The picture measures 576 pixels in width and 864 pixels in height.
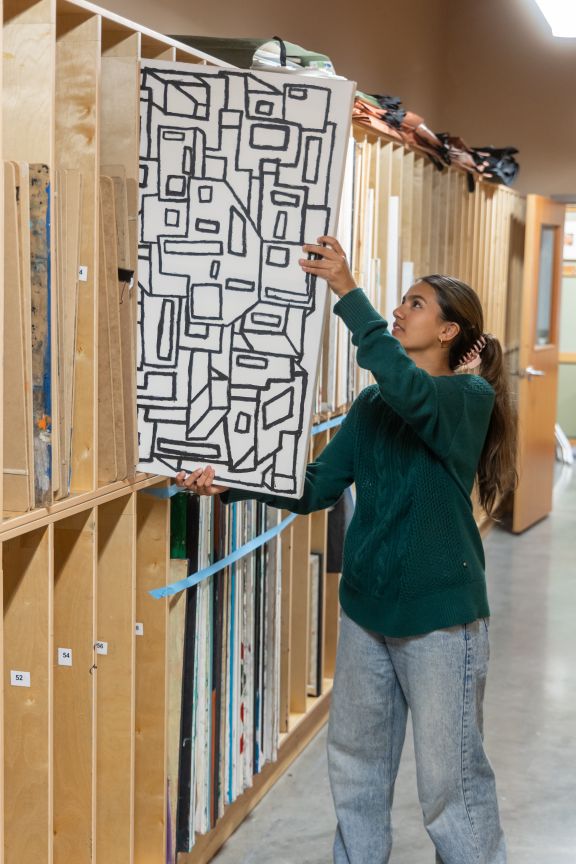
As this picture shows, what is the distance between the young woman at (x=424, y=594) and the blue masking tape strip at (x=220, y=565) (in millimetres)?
339

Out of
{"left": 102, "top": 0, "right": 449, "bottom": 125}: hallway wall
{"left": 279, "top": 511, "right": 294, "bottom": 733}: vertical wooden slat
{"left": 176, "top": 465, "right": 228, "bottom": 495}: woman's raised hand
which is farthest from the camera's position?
{"left": 102, "top": 0, "right": 449, "bottom": 125}: hallway wall

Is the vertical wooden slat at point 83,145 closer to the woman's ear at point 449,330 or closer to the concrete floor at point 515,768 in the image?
the woman's ear at point 449,330

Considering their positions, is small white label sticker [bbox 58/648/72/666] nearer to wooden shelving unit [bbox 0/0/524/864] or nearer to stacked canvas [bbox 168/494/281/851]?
wooden shelving unit [bbox 0/0/524/864]

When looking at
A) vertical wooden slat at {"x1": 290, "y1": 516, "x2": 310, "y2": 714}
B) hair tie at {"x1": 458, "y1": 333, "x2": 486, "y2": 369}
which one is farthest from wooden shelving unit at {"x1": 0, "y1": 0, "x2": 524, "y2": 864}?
vertical wooden slat at {"x1": 290, "y1": 516, "x2": 310, "y2": 714}

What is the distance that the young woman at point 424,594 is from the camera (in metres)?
2.21

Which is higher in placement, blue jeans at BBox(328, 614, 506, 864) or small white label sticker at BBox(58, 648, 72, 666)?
small white label sticker at BBox(58, 648, 72, 666)

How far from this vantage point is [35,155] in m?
1.92

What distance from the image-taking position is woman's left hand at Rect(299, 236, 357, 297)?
80.4 inches

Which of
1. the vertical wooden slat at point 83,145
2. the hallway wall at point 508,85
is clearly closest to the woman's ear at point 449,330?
the vertical wooden slat at point 83,145

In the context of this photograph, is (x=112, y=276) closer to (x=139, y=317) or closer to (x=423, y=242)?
(x=139, y=317)

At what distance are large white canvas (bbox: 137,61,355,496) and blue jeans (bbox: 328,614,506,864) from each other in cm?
44

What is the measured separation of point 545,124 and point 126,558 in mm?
6256

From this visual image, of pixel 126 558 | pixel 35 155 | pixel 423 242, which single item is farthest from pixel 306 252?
pixel 423 242

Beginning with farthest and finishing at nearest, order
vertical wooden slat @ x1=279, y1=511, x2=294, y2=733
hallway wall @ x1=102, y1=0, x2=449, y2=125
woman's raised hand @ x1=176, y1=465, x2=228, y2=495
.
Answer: hallway wall @ x1=102, y1=0, x2=449, y2=125
vertical wooden slat @ x1=279, y1=511, x2=294, y2=733
woman's raised hand @ x1=176, y1=465, x2=228, y2=495
